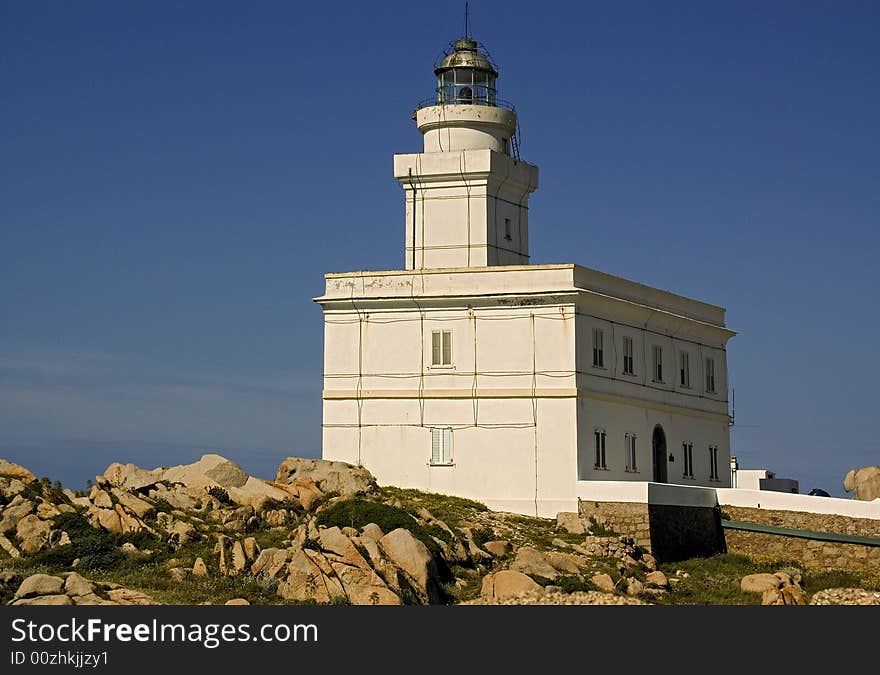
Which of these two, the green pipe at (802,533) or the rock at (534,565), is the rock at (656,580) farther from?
the green pipe at (802,533)

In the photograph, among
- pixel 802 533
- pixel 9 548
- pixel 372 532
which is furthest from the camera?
pixel 802 533

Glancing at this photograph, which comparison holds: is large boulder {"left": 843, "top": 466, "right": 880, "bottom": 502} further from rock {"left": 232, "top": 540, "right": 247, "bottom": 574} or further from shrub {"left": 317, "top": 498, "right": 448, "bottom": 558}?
rock {"left": 232, "top": 540, "right": 247, "bottom": 574}

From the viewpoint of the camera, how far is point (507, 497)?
4622 cm

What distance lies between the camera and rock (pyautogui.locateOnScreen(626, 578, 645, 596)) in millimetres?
38938

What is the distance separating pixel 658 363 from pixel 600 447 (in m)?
4.98

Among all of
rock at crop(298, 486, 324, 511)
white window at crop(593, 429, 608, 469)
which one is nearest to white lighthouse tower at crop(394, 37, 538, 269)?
white window at crop(593, 429, 608, 469)

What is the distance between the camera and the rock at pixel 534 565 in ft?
127

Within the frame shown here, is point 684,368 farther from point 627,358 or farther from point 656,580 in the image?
point 656,580

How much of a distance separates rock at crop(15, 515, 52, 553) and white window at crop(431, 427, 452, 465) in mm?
12593

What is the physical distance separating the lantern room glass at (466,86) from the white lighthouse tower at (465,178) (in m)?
0.03

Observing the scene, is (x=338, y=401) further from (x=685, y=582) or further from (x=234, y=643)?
(x=234, y=643)

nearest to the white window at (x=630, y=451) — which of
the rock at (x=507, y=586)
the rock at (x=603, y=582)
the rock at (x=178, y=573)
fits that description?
the rock at (x=603, y=582)

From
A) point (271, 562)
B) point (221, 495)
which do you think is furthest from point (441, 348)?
point (271, 562)

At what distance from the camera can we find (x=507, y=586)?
3694 centimetres
